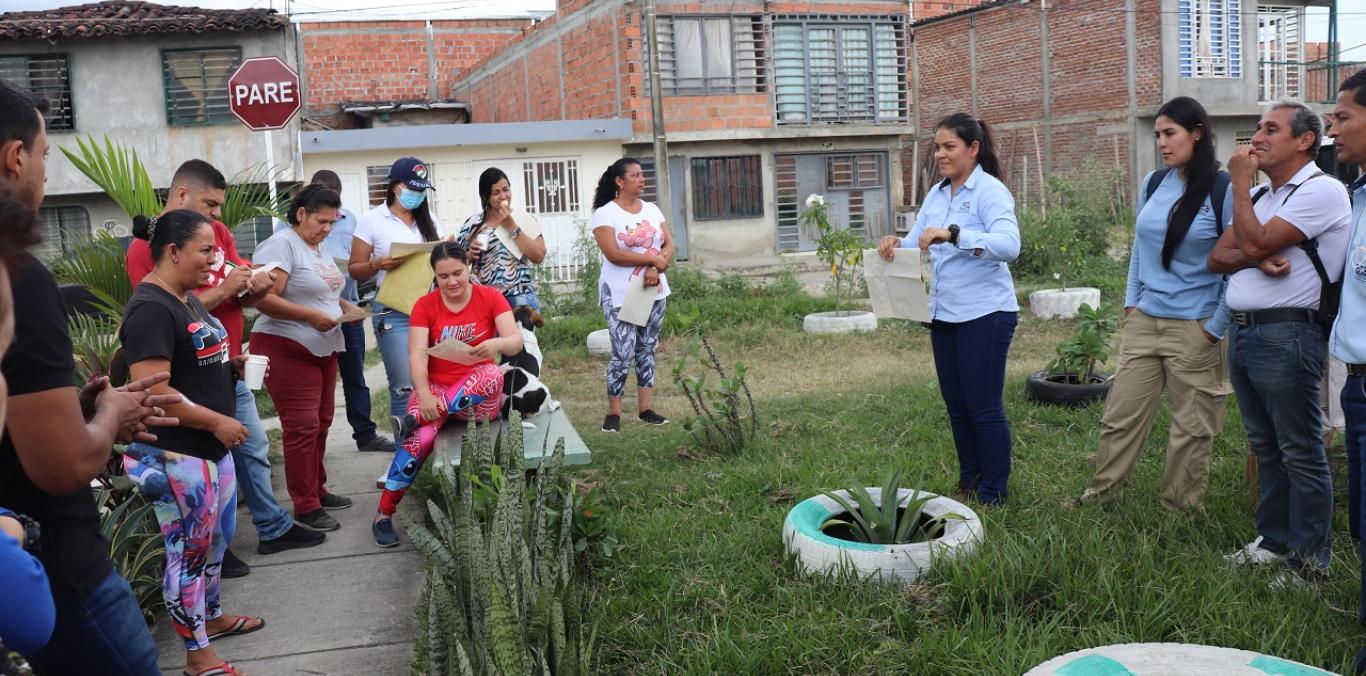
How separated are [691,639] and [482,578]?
0.88m

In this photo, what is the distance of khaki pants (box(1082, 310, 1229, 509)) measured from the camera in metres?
4.53

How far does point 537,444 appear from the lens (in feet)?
18.2

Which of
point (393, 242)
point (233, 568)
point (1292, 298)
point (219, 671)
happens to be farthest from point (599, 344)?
point (1292, 298)

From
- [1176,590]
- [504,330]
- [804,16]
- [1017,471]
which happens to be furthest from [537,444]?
[804,16]

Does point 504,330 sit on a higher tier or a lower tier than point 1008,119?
lower

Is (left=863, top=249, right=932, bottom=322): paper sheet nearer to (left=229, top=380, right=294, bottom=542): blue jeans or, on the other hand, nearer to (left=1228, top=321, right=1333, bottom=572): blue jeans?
(left=1228, top=321, right=1333, bottom=572): blue jeans

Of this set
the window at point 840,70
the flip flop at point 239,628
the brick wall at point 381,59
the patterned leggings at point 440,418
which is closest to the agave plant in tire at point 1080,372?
the patterned leggings at point 440,418

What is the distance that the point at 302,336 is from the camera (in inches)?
211

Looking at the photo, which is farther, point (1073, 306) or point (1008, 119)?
point (1008, 119)

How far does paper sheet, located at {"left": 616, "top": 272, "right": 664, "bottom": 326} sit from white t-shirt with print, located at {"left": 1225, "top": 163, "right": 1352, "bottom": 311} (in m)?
4.03

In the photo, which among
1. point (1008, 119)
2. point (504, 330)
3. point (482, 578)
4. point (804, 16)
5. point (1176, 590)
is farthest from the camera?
point (1008, 119)

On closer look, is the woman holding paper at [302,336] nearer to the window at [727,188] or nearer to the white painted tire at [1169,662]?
the white painted tire at [1169,662]

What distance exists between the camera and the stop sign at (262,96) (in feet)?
31.1

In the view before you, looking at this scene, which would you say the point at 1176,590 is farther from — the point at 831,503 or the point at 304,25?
the point at 304,25
